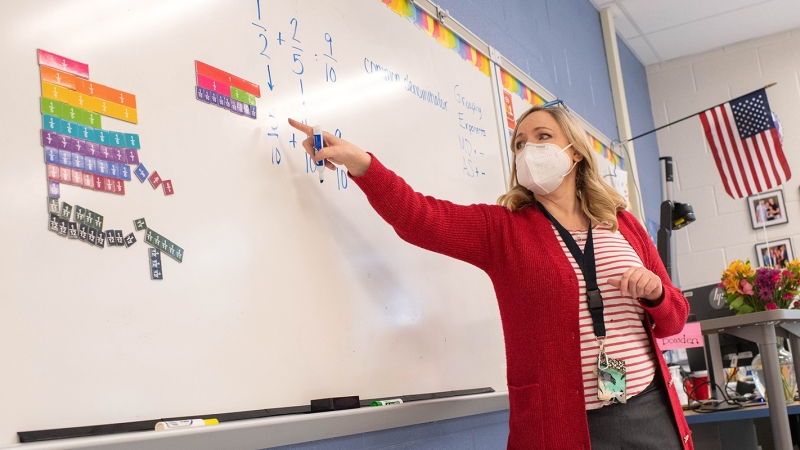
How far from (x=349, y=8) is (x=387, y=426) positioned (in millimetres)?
988

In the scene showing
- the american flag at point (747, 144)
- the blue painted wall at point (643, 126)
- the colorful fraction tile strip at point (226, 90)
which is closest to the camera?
the colorful fraction tile strip at point (226, 90)

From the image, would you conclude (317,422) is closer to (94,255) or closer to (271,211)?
(271,211)

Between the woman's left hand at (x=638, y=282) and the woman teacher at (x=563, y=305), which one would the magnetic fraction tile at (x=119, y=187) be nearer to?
the woman teacher at (x=563, y=305)

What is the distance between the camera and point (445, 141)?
209 cm

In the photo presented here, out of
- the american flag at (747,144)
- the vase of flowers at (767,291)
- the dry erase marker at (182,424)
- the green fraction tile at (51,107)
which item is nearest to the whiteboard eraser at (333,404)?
the dry erase marker at (182,424)

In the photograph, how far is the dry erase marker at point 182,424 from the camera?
3.46 feet

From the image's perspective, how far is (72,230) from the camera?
103 centimetres

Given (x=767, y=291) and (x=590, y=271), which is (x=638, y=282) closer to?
(x=590, y=271)

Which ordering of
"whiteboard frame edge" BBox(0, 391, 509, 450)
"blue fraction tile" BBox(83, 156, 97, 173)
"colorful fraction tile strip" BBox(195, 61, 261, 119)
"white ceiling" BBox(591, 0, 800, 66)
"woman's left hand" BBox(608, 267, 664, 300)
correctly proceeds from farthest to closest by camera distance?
"white ceiling" BBox(591, 0, 800, 66), "woman's left hand" BBox(608, 267, 664, 300), "colorful fraction tile strip" BBox(195, 61, 261, 119), "blue fraction tile" BBox(83, 156, 97, 173), "whiteboard frame edge" BBox(0, 391, 509, 450)

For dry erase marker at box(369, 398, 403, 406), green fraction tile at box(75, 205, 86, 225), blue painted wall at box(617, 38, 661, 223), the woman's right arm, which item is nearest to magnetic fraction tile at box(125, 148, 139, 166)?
green fraction tile at box(75, 205, 86, 225)

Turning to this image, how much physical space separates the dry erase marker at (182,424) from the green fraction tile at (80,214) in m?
0.31

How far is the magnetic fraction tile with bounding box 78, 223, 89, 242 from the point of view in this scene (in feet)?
3.43

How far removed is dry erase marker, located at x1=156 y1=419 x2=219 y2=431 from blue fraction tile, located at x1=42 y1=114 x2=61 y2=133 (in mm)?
445

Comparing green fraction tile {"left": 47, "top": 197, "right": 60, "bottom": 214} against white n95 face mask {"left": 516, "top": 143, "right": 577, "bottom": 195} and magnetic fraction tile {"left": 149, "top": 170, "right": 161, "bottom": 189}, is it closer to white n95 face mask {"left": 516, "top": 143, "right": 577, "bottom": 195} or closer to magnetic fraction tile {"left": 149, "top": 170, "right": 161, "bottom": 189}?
magnetic fraction tile {"left": 149, "top": 170, "right": 161, "bottom": 189}
